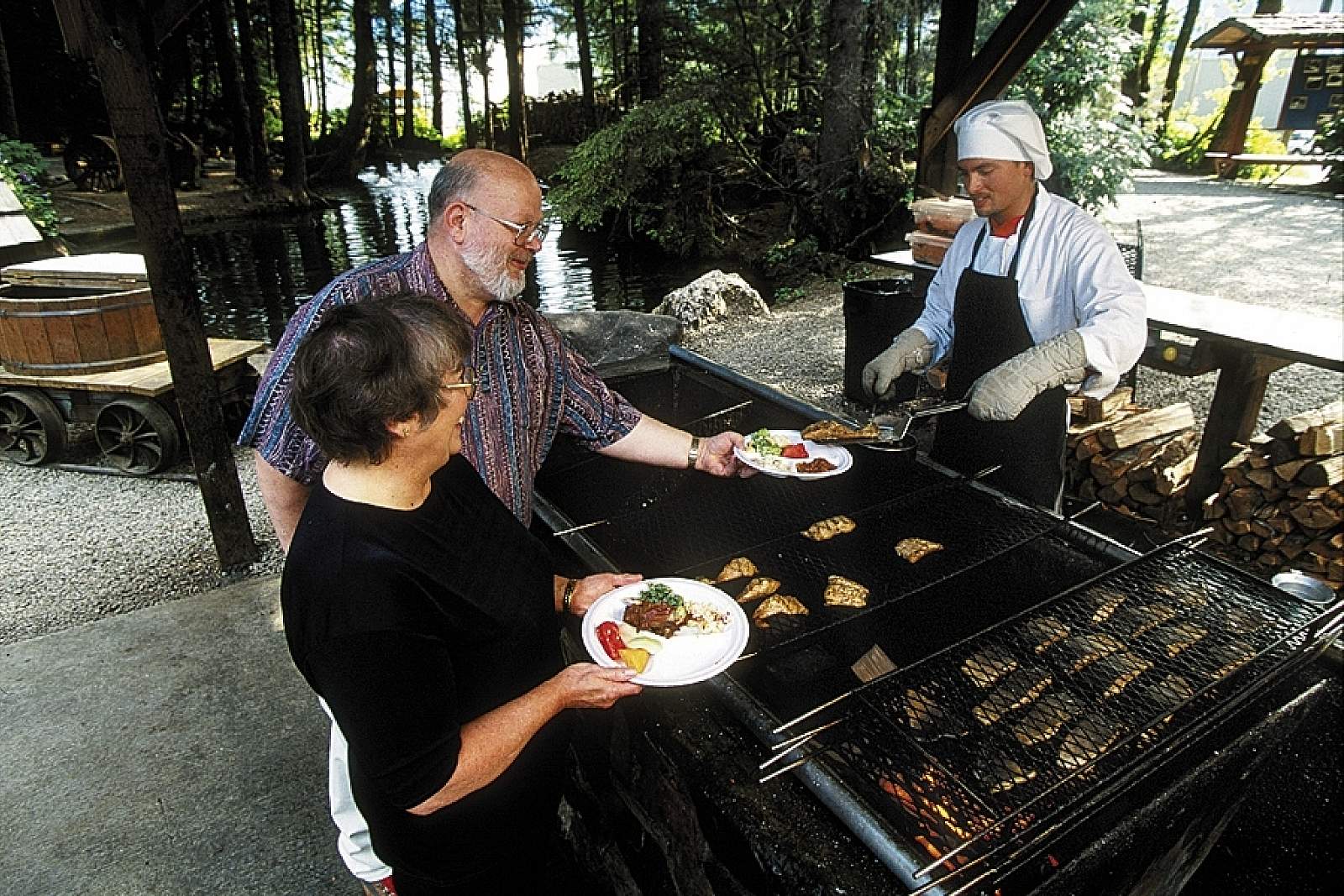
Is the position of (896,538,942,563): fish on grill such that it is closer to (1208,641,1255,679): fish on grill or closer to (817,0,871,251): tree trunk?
(1208,641,1255,679): fish on grill

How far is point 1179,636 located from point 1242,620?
0.20m

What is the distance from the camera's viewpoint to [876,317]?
6.46 m

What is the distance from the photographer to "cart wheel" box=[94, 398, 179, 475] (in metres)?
6.05

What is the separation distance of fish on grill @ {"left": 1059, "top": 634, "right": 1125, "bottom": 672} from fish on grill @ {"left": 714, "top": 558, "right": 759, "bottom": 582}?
0.94 meters

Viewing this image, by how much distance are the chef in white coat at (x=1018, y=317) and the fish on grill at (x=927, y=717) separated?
1386mm

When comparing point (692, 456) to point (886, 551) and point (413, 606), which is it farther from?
point (413, 606)

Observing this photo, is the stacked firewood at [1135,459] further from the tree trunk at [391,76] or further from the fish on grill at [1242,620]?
the tree trunk at [391,76]

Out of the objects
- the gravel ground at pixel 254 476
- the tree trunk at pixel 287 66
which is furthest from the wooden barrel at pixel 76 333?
the tree trunk at pixel 287 66

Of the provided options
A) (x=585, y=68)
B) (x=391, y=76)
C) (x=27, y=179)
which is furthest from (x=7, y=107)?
(x=391, y=76)

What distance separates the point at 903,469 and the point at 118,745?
3.59 meters

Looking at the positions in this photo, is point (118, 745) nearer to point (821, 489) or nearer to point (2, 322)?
point (821, 489)

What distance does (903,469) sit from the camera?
3.16 m

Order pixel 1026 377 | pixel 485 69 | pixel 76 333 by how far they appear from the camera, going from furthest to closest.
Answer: pixel 485 69 → pixel 76 333 → pixel 1026 377

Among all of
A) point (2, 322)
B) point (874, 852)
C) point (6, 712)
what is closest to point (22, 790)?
point (6, 712)
